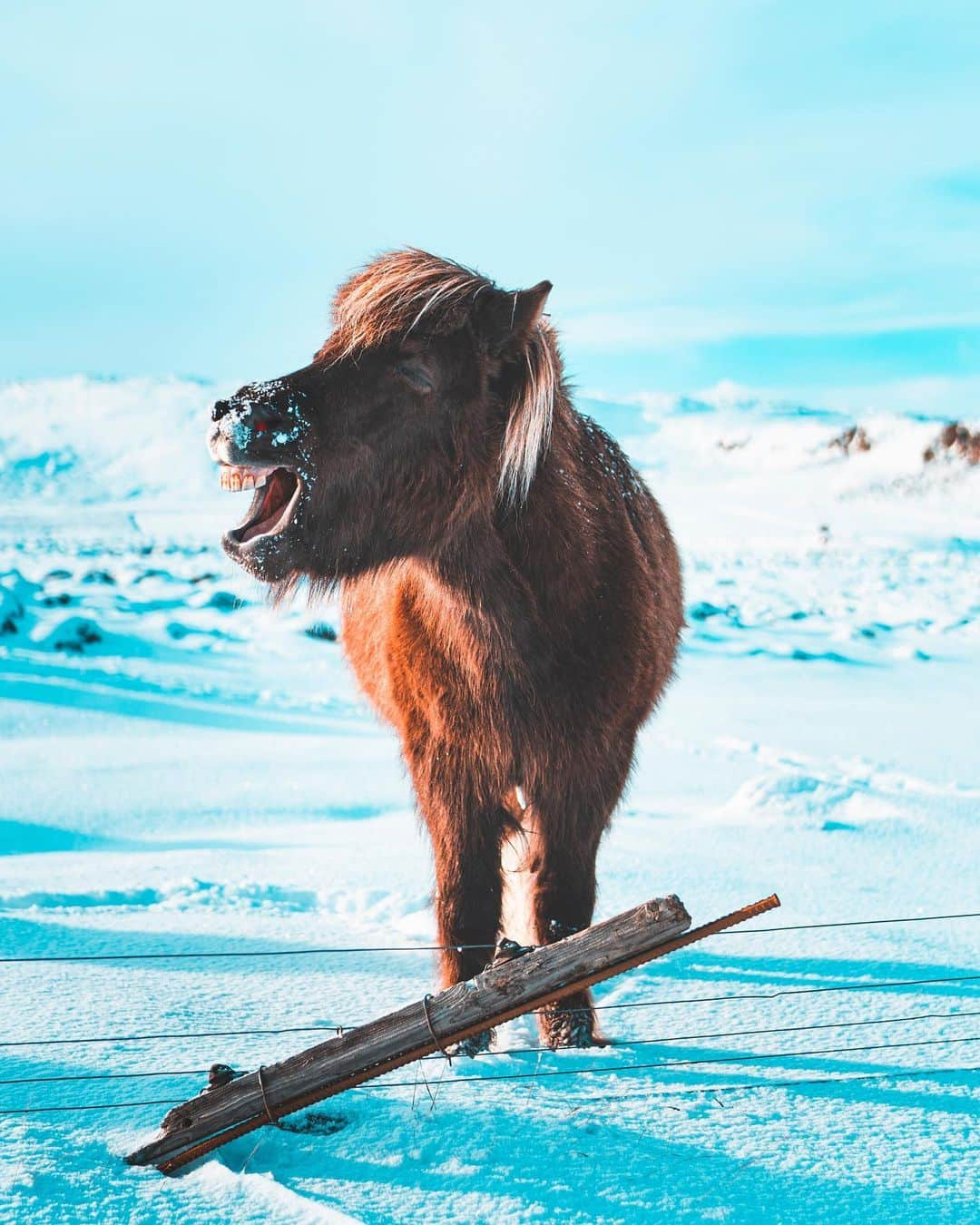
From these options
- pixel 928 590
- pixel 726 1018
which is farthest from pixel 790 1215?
pixel 928 590

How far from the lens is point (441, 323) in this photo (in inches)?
97.3

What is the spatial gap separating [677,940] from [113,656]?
8877 millimetres

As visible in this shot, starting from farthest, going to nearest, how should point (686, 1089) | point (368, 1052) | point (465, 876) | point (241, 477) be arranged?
point (465, 876) → point (686, 1089) → point (241, 477) → point (368, 1052)

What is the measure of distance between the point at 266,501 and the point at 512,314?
2.51 feet

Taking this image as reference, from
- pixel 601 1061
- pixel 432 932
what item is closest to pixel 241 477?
pixel 601 1061

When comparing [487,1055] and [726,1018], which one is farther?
[726,1018]

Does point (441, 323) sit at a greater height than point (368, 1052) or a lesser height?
greater

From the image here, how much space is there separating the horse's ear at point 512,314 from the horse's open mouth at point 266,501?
622mm

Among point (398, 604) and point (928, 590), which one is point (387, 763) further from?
point (928, 590)

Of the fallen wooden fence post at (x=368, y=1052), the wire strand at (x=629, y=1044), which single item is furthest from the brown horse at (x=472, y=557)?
the fallen wooden fence post at (x=368, y=1052)

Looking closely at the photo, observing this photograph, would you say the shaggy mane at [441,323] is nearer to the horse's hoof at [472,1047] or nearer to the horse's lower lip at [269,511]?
the horse's lower lip at [269,511]

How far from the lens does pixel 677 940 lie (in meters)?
1.84

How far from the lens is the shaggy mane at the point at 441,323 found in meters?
2.47

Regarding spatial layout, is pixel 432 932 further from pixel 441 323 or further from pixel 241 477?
pixel 441 323
